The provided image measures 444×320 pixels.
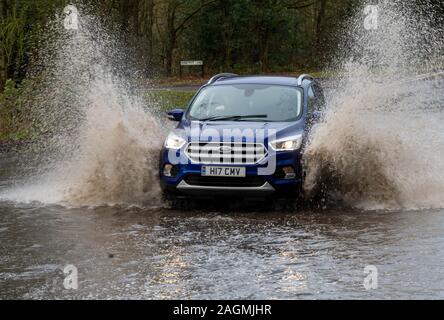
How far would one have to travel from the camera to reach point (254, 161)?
35.0 feet

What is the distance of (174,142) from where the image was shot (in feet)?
36.7

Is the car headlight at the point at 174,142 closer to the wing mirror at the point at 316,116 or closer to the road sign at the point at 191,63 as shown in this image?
the wing mirror at the point at 316,116

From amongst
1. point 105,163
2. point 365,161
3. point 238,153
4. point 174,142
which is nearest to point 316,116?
point 365,161

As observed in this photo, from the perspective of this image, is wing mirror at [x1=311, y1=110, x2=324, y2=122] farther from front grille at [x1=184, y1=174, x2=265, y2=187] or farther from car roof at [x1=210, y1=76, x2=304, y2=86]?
front grille at [x1=184, y1=174, x2=265, y2=187]

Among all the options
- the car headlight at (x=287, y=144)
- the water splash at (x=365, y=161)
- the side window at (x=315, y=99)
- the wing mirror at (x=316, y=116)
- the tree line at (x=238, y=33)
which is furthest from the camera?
the tree line at (x=238, y=33)

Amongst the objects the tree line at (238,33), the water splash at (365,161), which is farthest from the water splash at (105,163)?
the tree line at (238,33)

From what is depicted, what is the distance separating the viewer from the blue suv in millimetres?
10656

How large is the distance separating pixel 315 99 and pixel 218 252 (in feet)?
17.0

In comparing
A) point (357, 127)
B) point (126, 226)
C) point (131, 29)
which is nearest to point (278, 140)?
point (357, 127)

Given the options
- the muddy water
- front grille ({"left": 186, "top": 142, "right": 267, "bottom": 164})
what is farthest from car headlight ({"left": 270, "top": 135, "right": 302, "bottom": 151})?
the muddy water

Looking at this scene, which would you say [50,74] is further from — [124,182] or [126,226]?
[126,226]

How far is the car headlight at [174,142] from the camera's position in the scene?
1107cm

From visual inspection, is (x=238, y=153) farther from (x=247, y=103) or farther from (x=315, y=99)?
(x=315, y=99)

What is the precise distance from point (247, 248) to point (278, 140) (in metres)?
2.66
